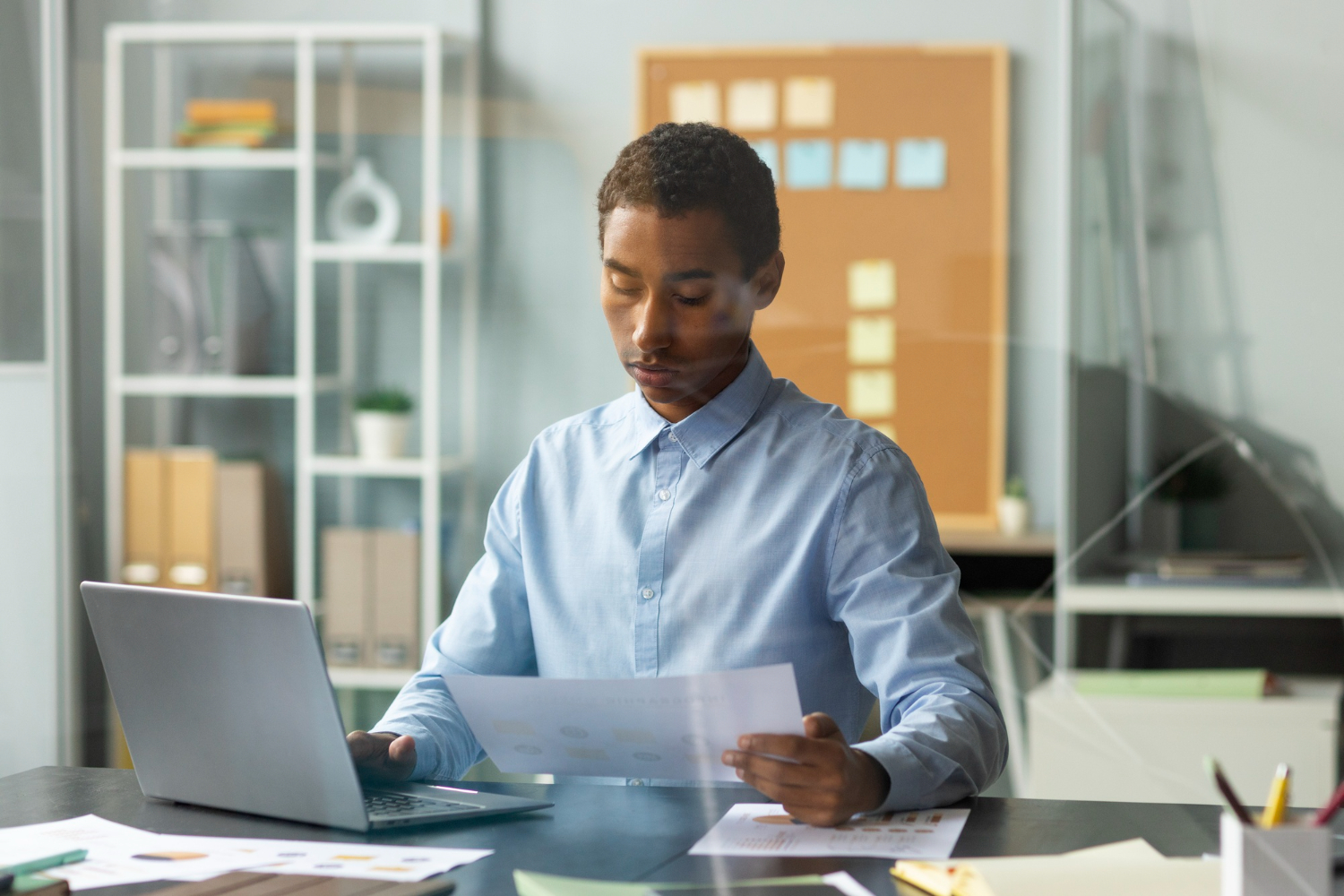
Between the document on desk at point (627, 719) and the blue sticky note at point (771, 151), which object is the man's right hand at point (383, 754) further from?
the blue sticky note at point (771, 151)

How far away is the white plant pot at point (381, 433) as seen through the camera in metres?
2.41

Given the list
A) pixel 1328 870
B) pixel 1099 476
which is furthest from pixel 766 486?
pixel 1099 476

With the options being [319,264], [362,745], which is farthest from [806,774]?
[319,264]

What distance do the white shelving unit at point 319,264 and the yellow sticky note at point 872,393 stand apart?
2.18ft

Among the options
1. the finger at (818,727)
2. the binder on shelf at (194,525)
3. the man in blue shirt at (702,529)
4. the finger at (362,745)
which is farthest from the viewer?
the binder on shelf at (194,525)

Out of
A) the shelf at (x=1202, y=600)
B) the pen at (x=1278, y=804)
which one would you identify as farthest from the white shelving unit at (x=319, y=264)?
Result: the pen at (x=1278, y=804)

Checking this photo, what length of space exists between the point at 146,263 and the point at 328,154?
1.30 feet

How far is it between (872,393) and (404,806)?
151 cm

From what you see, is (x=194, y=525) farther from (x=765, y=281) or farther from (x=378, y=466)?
(x=765, y=281)

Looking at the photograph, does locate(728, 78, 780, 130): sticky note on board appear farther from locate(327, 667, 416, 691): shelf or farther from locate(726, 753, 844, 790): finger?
locate(726, 753, 844, 790): finger

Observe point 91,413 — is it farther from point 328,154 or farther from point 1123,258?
point 1123,258

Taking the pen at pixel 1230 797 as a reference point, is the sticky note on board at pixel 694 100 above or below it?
above

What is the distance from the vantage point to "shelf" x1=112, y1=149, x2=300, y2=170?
7.90ft

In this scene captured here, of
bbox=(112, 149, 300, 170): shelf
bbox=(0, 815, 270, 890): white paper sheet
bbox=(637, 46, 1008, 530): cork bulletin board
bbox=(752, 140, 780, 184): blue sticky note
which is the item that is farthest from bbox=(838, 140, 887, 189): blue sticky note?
bbox=(0, 815, 270, 890): white paper sheet
